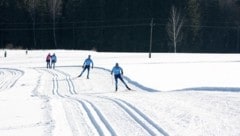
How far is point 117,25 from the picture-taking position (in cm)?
8644

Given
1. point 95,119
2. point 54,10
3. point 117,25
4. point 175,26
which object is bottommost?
point 95,119

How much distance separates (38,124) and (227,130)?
497 cm

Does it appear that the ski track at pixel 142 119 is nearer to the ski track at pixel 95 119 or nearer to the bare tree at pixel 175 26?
the ski track at pixel 95 119

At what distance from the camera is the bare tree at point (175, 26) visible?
79.8 meters

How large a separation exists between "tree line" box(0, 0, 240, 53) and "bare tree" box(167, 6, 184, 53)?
41 cm

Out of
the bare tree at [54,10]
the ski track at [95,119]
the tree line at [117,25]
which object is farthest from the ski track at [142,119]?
the bare tree at [54,10]

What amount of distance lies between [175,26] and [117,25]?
36.6 ft

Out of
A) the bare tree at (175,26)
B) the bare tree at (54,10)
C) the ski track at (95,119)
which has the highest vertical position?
the bare tree at (54,10)

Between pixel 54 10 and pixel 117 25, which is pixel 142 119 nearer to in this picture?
pixel 54 10

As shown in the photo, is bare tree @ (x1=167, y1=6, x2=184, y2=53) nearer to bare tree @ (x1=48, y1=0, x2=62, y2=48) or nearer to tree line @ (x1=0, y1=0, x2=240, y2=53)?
tree line @ (x1=0, y1=0, x2=240, y2=53)

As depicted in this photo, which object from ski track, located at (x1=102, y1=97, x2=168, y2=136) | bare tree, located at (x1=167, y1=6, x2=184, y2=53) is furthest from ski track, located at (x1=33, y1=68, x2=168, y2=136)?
bare tree, located at (x1=167, y1=6, x2=184, y2=53)

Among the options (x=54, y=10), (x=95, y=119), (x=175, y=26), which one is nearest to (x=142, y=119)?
(x=95, y=119)

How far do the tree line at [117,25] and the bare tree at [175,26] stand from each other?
16.3 inches

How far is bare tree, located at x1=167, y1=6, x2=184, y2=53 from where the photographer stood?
79781mm
